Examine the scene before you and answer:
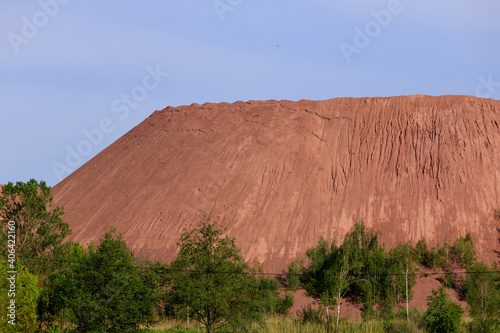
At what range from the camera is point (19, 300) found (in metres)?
25.5

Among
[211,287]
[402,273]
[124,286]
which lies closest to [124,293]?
[124,286]

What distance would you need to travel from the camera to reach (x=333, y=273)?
3441 centimetres

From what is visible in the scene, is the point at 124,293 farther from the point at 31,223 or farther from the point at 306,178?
the point at 306,178

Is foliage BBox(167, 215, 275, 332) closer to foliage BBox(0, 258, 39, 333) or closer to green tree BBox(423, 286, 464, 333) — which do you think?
foliage BBox(0, 258, 39, 333)

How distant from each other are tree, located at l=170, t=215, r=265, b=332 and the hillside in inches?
998

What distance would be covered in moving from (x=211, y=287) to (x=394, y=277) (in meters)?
21.8

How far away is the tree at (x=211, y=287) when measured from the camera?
2659 cm

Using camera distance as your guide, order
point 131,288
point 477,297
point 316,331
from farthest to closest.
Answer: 1. point 477,297
2. point 316,331
3. point 131,288

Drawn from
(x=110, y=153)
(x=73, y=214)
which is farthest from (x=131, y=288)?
(x=110, y=153)

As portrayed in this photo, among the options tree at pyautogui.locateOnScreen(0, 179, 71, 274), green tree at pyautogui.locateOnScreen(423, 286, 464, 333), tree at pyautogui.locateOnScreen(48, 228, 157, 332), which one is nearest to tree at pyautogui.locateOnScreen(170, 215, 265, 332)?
tree at pyautogui.locateOnScreen(48, 228, 157, 332)

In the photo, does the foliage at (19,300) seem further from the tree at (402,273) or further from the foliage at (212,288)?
the tree at (402,273)

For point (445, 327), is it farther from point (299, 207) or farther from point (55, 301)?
point (299, 207)

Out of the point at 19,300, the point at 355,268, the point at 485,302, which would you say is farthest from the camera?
the point at 355,268

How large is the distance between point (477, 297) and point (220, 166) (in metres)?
36.5
